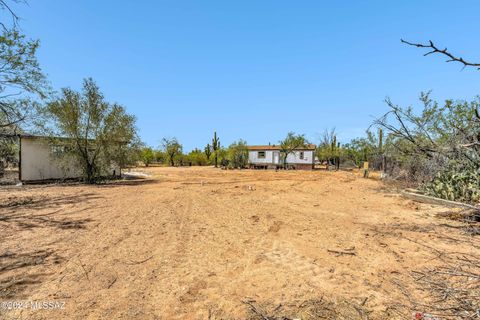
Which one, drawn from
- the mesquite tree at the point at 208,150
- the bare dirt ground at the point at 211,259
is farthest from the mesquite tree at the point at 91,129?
the mesquite tree at the point at 208,150

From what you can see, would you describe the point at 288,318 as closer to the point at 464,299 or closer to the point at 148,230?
the point at 464,299

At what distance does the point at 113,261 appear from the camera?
3.94 metres

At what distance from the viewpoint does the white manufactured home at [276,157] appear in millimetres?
35031

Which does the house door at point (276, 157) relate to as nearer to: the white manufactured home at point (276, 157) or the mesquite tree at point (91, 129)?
the white manufactured home at point (276, 157)

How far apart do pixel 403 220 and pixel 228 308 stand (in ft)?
19.3

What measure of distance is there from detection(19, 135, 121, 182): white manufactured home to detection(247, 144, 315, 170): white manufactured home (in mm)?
23502

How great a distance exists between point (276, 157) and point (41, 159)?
2675 cm

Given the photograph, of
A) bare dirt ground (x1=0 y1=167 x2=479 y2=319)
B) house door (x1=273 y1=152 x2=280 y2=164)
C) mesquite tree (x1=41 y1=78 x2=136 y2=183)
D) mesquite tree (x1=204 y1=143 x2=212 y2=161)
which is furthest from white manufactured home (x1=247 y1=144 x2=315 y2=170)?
bare dirt ground (x1=0 y1=167 x2=479 y2=319)

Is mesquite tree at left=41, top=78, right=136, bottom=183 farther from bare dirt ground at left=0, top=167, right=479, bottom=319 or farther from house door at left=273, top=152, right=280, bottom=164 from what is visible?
house door at left=273, top=152, right=280, bottom=164

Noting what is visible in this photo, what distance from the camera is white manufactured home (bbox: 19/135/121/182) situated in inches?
583

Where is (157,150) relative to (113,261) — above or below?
above

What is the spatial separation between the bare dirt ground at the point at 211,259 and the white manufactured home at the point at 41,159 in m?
8.46

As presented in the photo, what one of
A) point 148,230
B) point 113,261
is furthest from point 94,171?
point 113,261

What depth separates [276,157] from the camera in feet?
119
